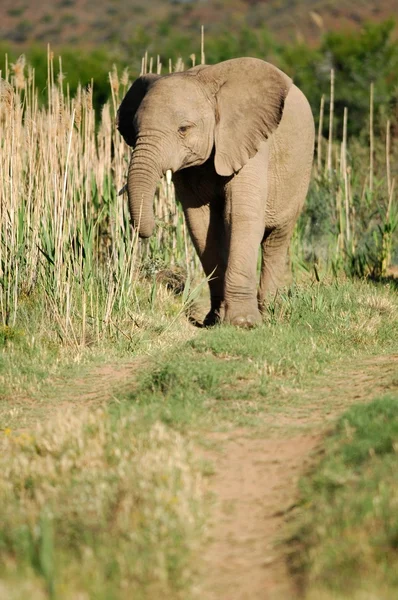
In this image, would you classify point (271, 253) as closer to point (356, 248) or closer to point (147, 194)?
point (356, 248)

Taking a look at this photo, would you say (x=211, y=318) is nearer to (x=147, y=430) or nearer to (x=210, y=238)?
(x=210, y=238)

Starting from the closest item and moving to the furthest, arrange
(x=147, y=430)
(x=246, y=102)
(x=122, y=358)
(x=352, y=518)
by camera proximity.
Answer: (x=352, y=518), (x=147, y=430), (x=122, y=358), (x=246, y=102)

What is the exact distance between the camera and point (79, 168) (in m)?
8.58

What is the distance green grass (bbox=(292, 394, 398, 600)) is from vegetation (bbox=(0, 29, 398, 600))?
19 mm

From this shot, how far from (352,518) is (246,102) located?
469 cm

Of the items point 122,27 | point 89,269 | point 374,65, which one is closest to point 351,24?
point 122,27

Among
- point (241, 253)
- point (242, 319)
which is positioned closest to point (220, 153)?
point (241, 253)

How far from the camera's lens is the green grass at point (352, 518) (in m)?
3.35

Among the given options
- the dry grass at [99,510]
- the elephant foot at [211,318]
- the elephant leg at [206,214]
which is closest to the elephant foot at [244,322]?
the elephant leg at [206,214]

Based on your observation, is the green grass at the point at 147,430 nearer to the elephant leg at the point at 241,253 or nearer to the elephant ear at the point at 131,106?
the elephant leg at the point at 241,253

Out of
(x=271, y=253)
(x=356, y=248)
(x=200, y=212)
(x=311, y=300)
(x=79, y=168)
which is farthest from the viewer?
(x=356, y=248)

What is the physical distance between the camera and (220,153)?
Answer: 7551mm

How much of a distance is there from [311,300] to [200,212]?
1.20 meters

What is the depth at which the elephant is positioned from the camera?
7129mm
